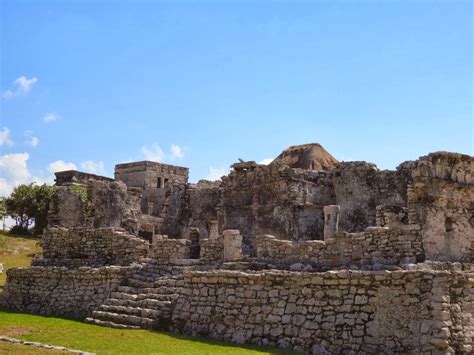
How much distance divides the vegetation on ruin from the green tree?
3557 centimetres

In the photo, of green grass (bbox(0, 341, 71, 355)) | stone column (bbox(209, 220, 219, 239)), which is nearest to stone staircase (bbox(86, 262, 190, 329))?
green grass (bbox(0, 341, 71, 355))

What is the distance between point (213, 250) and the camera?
61.8ft

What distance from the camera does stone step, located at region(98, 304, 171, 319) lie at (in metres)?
15.7

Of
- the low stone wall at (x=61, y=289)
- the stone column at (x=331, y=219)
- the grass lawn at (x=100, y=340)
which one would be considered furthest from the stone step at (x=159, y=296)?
the stone column at (x=331, y=219)

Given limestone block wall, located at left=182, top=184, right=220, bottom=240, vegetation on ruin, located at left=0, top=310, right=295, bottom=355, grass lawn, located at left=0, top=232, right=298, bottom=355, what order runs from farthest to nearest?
1. limestone block wall, located at left=182, top=184, right=220, bottom=240
2. vegetation on ruin, located at left=0, top=310, right=295, bottom=355
3. grass lawn, located at left=0, top=232, right=298, bottom=355

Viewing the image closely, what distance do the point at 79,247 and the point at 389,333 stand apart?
44.5 ft

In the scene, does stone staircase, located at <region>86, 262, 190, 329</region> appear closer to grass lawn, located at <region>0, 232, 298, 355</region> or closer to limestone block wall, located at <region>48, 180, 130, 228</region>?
grass lawn, located at <region>0, 232, 298, 355</region>

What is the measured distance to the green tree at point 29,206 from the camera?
50969mm

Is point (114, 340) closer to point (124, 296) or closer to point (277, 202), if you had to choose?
point (124, 296)

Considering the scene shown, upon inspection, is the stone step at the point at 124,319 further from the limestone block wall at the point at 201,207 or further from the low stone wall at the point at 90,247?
the limestone block wall at the point at 201,207

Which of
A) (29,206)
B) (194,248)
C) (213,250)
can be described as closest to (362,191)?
(194,248)

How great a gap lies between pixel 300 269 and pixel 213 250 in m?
3.64

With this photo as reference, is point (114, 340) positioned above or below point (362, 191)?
below

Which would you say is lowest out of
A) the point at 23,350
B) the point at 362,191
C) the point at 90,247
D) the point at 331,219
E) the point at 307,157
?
the point at 23,350
